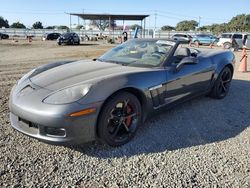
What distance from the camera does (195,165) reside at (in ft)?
10.2

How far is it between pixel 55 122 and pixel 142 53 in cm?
206

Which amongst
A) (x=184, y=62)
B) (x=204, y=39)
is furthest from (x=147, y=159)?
(x=204, y=39)

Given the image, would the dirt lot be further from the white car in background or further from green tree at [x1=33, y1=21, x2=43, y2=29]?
green tree at [x1=33, y1=21, x2=43, y2=29]

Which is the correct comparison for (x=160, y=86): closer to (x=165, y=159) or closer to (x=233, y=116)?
(x=165, y=159)

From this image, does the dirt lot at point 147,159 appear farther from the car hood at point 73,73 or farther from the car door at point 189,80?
the car hood at point 73,73

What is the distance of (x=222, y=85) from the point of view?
5648mm

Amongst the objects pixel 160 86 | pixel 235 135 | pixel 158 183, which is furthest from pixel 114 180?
pixel 235 135

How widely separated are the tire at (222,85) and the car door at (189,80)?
1.31 ft

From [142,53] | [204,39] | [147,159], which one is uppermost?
[204,39]

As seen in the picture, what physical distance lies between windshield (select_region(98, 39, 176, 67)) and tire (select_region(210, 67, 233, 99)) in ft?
5.30

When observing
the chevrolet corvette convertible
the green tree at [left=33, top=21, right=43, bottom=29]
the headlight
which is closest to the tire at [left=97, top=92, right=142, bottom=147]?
the chevrolet corvette convertible

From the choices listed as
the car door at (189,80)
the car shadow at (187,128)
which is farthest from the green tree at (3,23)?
the car shadow at (187,128)

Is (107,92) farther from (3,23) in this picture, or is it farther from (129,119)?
(3,23)

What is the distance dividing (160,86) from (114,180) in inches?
62.6
